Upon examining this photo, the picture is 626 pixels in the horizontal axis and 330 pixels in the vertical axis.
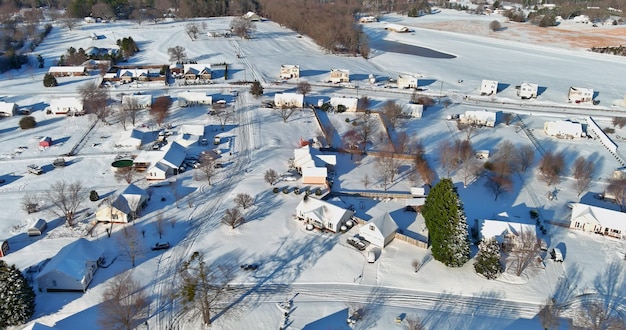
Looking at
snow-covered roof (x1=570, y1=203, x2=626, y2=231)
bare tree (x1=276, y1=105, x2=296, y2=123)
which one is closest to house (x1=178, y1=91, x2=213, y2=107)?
bare tree (x1=276, y1=105, x2=296, y2=123)

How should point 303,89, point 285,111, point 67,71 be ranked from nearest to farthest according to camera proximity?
1. point 285,111
2. point 303,89
3. point 67,71

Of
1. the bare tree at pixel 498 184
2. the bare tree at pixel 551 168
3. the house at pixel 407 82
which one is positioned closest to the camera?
the bare tree at pixel 498 184

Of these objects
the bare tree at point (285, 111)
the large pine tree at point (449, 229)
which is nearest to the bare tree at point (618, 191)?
the large pine tree at point (449, 229)

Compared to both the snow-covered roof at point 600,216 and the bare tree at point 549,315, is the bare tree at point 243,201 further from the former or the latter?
the snow-covered roof at point 600,216

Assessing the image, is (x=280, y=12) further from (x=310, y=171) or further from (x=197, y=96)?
(x=310, y=171)

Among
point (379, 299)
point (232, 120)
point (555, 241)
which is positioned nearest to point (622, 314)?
point (555, 241)

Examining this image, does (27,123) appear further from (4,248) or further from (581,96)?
(581,96)

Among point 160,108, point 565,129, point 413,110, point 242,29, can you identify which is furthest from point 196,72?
point 565,129
